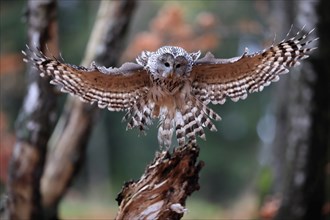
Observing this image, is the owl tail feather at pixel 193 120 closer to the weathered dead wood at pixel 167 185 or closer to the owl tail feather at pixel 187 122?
the owl tail feather at pixel 187 122

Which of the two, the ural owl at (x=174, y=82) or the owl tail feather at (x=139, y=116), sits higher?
the ural owl at (x=174, y=82)

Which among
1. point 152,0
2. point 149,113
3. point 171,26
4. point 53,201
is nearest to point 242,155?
point 152,0

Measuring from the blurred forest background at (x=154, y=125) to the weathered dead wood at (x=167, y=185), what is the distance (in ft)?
23.6

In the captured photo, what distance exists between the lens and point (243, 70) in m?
4.38

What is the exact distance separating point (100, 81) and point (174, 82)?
1.62 ft

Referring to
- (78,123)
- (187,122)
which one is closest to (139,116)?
(187,122)

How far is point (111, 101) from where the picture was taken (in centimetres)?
444

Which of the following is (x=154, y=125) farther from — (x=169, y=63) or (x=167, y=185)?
(x=167, y=185)

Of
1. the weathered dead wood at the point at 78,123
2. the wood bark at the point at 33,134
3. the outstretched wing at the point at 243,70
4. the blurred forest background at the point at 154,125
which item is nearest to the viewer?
the outstretched wing at the point at 243,70

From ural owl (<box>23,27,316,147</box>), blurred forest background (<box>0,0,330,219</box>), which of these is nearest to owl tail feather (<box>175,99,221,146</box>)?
ural owl (<box>23,27,316,147</box>)

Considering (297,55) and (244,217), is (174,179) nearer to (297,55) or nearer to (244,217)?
(297,55)

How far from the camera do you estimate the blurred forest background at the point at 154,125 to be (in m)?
12.7

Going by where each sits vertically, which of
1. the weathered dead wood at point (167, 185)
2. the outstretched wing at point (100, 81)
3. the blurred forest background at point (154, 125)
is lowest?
the weathered dead wood at point (167, 185)

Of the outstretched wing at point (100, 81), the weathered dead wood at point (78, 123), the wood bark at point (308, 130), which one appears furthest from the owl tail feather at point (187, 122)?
the wood bark at point (308, 130)
